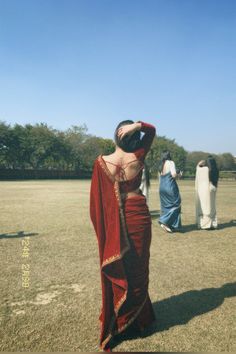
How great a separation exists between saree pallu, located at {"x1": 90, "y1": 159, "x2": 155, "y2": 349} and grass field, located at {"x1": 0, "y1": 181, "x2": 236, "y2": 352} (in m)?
0.27

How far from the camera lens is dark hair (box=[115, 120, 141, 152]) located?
3.53 meters

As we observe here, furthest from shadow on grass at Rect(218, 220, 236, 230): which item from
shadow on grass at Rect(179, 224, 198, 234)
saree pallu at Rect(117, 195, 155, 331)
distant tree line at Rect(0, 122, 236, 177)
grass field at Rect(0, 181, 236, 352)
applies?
distant tree line at Rect(0, 122, 236, 177)

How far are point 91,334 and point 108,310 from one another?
38 centimetres

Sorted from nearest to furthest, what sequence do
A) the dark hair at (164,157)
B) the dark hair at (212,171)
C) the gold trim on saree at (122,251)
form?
the gold trim on saree at (122,251) < the dark hair at (164,157) < the dark hair at (212,171)

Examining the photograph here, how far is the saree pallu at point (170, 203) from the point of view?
9.29 meters

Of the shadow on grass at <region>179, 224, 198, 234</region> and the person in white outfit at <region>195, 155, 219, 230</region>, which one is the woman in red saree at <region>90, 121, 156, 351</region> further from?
the person in white outfit at <region>195, 155, 219, 230</region>

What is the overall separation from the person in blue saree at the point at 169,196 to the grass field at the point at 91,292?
438 millimetres

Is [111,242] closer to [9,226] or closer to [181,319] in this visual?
[181,319]

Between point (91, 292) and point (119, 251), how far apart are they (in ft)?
5.59

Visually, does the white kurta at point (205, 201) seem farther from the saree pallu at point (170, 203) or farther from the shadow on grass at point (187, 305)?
the shadow on grass at point (187, 305)

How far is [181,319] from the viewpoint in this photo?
396 centimetres

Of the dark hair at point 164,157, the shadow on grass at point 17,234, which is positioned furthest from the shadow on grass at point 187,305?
the shadow on grass at point 17,234
